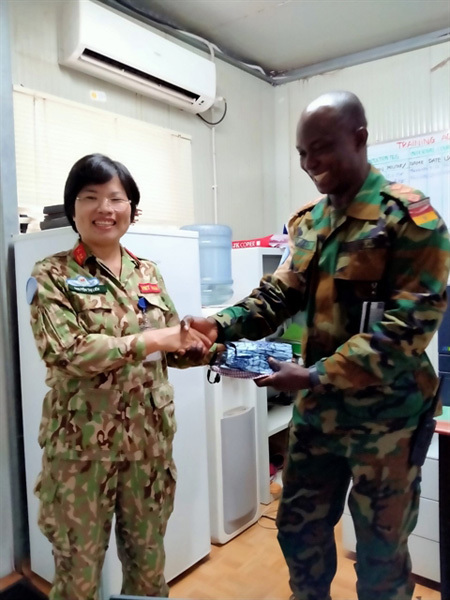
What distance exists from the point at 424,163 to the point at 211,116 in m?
1.47

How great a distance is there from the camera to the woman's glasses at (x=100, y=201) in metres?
1.48

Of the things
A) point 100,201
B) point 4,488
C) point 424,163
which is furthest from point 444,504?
point 424,163

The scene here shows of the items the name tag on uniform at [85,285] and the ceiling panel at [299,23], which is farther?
the ceiling panel at [299,23]

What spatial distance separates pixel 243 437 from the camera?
2600 millimetres

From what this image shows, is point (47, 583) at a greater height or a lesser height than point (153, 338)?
lesser

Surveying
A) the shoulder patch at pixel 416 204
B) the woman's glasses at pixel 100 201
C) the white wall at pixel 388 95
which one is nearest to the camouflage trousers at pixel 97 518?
the woman's glasses at pixel 100 201

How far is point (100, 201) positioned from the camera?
4.85 ft

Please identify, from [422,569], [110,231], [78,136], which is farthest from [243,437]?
[78,136]

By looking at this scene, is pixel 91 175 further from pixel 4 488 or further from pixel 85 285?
pixel 4 488

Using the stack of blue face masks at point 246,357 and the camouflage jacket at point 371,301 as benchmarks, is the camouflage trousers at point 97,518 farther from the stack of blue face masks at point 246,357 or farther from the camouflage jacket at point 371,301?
the camouflage jacket at point 371,301

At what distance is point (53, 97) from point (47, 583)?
2218mm

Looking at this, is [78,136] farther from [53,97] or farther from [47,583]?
[47,583]

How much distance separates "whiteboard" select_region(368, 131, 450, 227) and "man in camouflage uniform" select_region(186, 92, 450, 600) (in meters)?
2.24

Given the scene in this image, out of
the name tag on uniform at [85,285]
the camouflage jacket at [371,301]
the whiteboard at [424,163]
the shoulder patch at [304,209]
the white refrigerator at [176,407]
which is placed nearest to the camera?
the camouflage jacket at [371,301]
